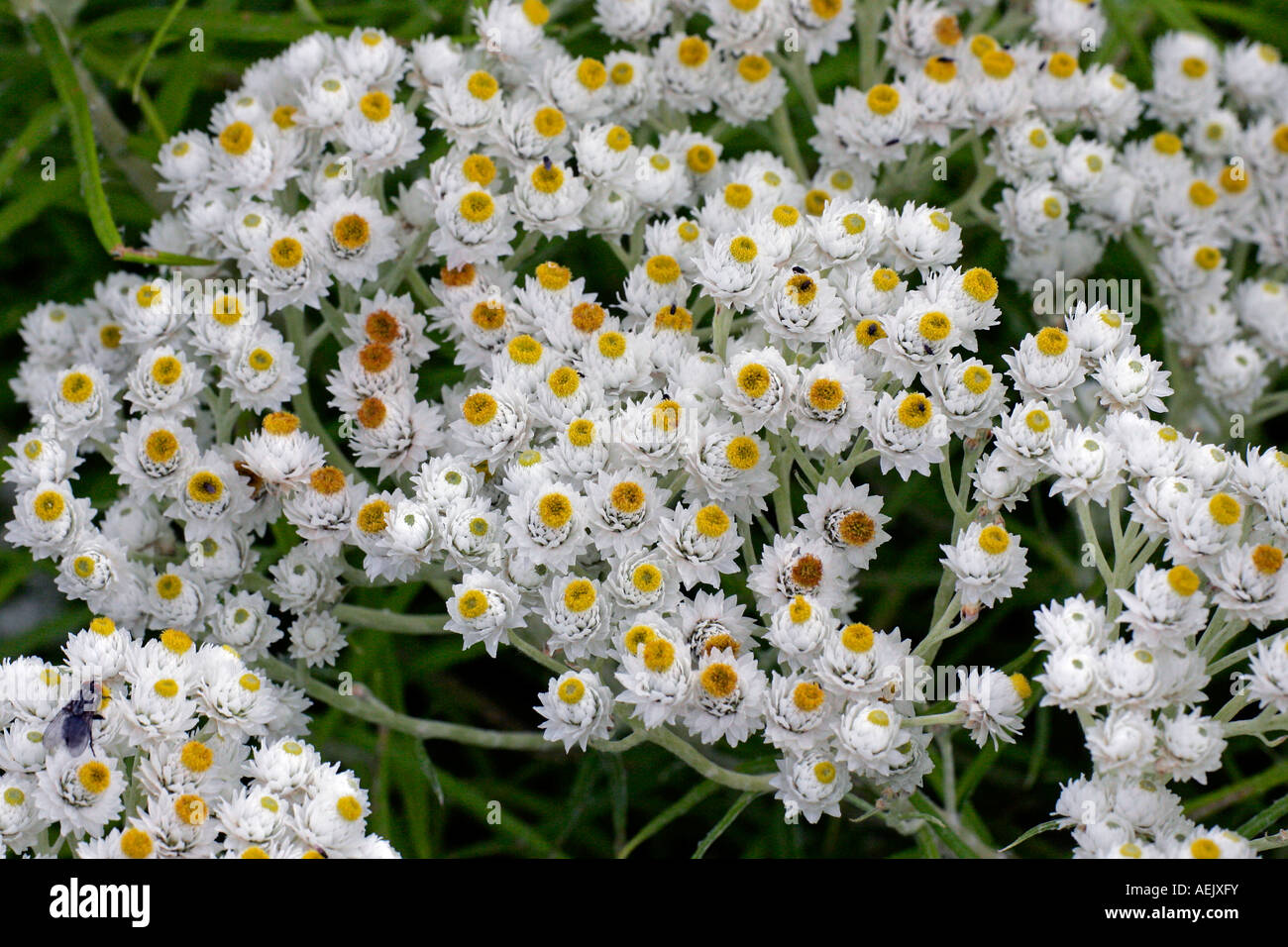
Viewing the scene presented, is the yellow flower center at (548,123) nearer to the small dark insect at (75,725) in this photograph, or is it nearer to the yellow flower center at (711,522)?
the yellow flower center at (711,522)

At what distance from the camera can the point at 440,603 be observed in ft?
7.38

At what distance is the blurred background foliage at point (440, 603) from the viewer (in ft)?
6.46

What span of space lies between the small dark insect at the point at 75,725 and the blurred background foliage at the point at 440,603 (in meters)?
0.47

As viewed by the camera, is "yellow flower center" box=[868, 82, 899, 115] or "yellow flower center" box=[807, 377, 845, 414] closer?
"yellow flower center" box=[807, 377, 845, 414]

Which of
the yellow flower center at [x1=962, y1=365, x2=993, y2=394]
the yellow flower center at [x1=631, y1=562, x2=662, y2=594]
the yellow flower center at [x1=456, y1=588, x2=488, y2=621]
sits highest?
the yellow flower center at [x1=962, y1=365, x2=993, y2=394]

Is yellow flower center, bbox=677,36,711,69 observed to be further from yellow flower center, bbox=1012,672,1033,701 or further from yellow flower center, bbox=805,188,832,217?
yellow flower center, bbox=1012,672,1033,701

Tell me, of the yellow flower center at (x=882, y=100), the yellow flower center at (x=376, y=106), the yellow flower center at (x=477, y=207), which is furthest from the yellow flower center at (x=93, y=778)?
the yellow flower center at (x=882, y=100)

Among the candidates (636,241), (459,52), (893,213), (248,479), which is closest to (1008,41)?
(893,213)

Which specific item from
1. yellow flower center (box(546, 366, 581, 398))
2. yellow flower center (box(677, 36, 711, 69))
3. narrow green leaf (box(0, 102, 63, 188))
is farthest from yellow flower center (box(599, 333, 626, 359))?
narrow green leaf (box(0, 102, 63, 188))

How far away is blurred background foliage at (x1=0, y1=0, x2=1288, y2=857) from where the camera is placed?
1.97 meters

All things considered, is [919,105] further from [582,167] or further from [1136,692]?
[1136,692]

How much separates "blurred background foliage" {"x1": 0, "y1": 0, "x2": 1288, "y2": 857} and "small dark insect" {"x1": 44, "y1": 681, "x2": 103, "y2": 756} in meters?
0.47

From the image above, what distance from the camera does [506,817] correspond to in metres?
2.02
